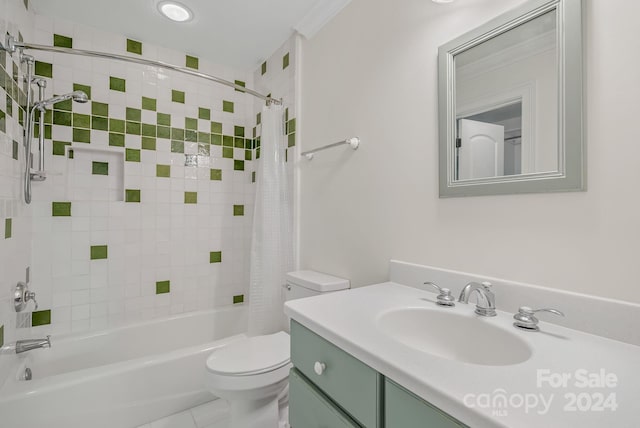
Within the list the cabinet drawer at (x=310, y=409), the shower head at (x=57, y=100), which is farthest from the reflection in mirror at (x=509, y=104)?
the shower head at (x=57, y=100)

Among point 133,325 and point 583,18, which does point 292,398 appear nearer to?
point 583,18

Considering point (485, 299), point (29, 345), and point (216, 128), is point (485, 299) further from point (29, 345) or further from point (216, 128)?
point (216, 128)

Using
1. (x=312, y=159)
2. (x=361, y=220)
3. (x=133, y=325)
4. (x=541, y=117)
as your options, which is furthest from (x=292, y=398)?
(x=133, y=325)

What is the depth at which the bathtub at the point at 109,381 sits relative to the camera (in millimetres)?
1285

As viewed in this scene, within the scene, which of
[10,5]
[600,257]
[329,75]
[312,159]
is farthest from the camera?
[312,159]

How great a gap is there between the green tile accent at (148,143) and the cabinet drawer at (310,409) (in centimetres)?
191

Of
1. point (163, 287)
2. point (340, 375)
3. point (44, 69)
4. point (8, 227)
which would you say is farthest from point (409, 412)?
point (44, 69)

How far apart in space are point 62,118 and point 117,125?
0.93 ft

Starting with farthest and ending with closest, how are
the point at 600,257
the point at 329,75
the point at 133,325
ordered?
the point at 133,325
the point at 329,75
the point at 600,257

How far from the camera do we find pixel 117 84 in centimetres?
200

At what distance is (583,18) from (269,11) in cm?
158

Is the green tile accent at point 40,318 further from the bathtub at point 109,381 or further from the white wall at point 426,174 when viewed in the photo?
the white wall at point 426,174

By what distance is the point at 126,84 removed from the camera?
6.65 feet

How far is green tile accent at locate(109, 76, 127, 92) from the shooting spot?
6.51 ft
